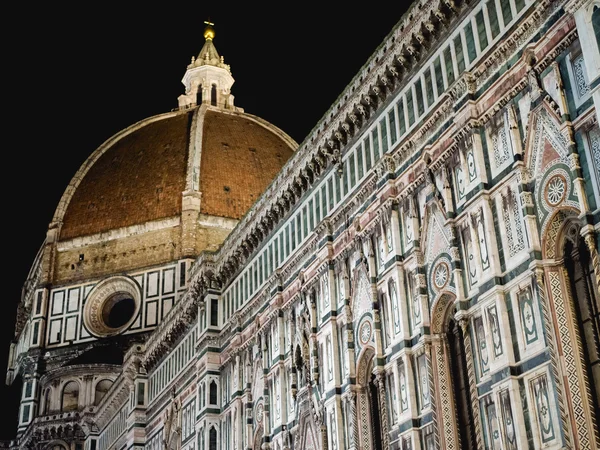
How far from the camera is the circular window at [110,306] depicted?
62.6m

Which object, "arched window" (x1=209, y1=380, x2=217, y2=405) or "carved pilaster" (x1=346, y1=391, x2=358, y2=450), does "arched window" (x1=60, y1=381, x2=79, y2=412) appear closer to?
"arched window" (x1=209, y1=380, x2=217, y2=405)

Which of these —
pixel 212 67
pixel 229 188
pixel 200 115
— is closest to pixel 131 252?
pixel 229 188

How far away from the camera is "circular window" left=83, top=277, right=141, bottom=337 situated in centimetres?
6262

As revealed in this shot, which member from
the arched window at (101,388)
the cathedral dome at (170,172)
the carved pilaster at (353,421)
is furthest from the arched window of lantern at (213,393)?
the cathedral dome at (170,172)

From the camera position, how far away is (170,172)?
6775cm

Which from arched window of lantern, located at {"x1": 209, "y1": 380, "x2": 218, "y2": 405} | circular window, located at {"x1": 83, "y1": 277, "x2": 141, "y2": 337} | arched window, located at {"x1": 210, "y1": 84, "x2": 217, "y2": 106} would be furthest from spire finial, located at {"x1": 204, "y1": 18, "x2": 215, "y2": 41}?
arched window of lantern, located at {"x1": 209, "y1": 380, "x2": 218, "y2": 405}

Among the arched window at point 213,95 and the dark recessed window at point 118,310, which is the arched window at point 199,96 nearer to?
the arched window at point 213,95

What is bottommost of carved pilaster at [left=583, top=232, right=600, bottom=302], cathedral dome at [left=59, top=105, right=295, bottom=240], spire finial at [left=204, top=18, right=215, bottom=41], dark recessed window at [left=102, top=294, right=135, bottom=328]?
carved pilaster at [left=583, top=232, right=600, bottom=302]

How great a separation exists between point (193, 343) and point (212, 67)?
48.3 meters

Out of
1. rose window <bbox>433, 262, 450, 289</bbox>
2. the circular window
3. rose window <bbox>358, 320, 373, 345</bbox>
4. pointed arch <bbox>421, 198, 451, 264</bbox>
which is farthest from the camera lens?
the circular window

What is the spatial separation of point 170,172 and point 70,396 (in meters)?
18.3

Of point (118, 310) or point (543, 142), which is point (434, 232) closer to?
point (543, 142)

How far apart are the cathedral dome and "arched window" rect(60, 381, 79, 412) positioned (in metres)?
12.2

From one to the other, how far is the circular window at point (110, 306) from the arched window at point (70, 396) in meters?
4.30
